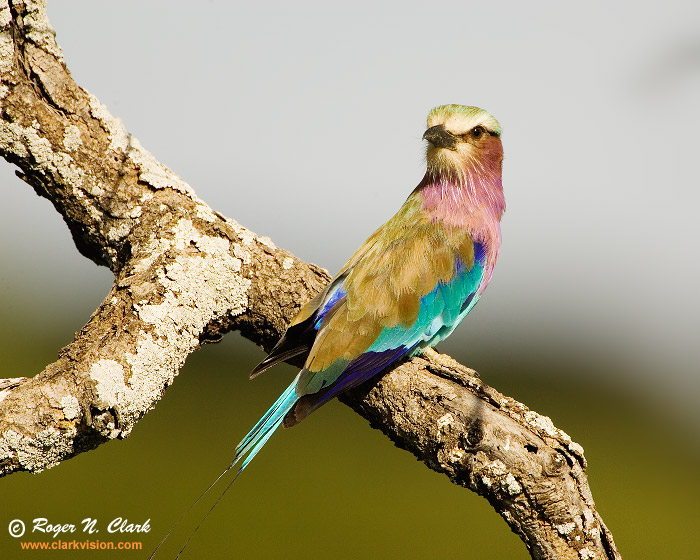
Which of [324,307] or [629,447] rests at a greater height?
[629,447]

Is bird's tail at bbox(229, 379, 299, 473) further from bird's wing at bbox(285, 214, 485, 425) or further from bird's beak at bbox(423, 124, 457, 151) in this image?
bird's beak at bbox(423, 124, 457, 151)

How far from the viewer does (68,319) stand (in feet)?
17.5

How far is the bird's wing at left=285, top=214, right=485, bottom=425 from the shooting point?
3127 mm

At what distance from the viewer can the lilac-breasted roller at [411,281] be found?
314 centimetres

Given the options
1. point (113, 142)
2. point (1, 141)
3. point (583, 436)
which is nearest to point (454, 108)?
point (113, 142)

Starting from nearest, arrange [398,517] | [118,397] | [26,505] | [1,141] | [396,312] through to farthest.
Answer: [118,397] → [1,141] → [396,312] → [26,505] → [398,517]

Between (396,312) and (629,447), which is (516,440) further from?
(629,447)

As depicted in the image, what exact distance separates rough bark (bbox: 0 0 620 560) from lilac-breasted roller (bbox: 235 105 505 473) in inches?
4.1

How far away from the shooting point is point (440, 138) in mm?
3865

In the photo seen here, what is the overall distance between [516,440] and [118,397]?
1.36 metres

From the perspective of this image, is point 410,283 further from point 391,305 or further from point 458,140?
point 458,140

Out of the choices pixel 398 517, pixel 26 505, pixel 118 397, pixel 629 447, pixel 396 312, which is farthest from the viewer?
pixel 629 447

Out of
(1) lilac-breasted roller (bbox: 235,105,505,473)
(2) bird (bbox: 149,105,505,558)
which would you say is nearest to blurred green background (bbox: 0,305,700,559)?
(2) bird (bbox: 149,105,505,558)

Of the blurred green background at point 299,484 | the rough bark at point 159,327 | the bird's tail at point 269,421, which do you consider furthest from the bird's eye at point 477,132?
the blurred green background at point 299,484
